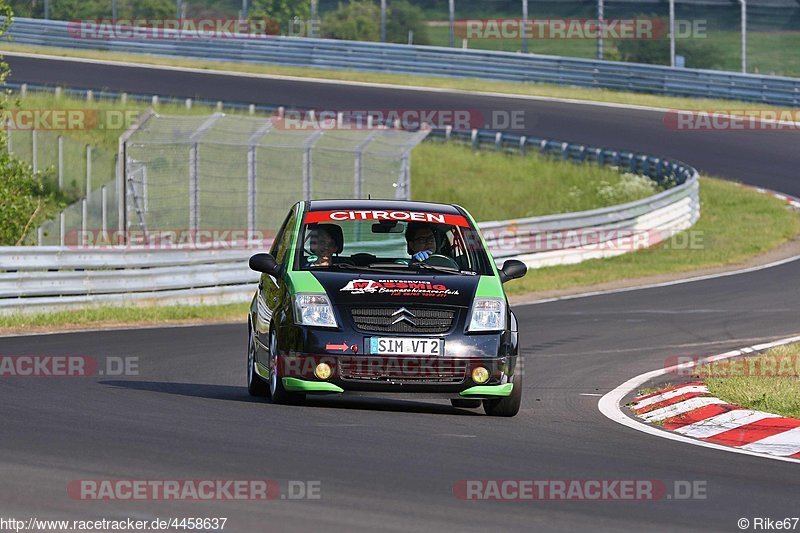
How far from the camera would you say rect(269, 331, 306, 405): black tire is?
10.2 m

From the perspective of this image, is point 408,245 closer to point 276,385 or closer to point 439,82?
point 276,385

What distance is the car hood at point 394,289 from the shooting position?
32.8ft

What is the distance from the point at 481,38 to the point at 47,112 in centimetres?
2433

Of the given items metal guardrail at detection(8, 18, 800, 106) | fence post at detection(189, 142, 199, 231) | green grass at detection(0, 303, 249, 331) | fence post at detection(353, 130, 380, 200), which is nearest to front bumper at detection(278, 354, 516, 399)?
green grass at detection(0, 303, 249, 331)

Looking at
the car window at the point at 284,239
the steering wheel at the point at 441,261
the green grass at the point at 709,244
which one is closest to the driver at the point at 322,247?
the car window at the point at 284,239

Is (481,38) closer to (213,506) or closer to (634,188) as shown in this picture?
(634,188)

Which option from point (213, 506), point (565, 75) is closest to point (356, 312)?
point (213, 506)

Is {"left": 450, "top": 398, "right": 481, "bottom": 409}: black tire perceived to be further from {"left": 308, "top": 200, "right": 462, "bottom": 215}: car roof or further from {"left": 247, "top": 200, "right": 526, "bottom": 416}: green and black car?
{"left": 308, "top": 200, "right": 462, "bottom": 215}: car roof

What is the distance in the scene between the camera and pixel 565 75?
153 feet

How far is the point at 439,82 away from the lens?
47.1 metres

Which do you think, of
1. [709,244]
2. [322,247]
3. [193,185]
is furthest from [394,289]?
[709,244]

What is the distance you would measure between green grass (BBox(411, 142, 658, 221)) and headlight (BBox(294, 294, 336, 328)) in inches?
885

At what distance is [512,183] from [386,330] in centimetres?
2512

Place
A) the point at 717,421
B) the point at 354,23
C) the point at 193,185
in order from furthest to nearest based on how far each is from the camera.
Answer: the point at 354,23 < the point at 193,185 < the point at 717,421
